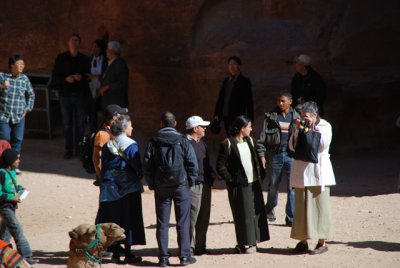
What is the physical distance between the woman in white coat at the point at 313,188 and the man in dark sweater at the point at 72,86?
6.00m

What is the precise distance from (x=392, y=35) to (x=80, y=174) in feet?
18.6

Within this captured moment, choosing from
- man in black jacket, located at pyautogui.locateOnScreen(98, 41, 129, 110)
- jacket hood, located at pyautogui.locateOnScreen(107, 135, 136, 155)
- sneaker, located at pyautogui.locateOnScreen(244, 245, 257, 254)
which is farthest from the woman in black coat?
man in black jacket, located at pyautogui.locateOnScreen(98, 41, 129, 110)

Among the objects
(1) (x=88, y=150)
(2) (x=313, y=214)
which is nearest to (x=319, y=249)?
(2) (x=313, y=214)

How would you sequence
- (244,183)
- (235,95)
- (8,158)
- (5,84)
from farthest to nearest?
(5,84), (235,95), (244,183), (8,158)

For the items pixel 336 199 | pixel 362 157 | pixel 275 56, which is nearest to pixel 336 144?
pixel 362 157

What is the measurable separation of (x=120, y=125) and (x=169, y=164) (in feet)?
2.25

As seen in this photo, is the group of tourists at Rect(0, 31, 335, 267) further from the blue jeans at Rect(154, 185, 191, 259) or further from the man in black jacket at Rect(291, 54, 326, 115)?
the man in black jacket at Rect(291, 54, 326, 115)

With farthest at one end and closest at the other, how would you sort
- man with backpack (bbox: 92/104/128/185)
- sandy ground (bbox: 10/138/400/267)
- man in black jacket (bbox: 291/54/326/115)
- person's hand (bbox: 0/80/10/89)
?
1. person's hand (bbox: 0/80/10/89)
2. man in black jacket (bbox: 291/54/326/115)
3. man with backpack (bbox: 92/104/128/185)
4. sandy ground (bbox: 10/138/400/267)

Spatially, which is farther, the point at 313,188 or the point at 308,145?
the point at 313,188

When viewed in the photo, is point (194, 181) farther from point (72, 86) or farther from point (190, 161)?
point (72, 86)

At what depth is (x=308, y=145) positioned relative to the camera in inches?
384

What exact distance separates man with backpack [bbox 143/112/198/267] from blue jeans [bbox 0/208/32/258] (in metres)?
1.44

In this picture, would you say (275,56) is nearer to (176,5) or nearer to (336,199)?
(176,5)

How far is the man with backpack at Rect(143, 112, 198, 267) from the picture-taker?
9578mm
